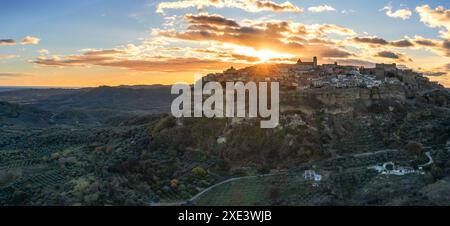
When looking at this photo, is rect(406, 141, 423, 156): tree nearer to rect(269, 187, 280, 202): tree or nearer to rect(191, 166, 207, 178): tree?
rect(269, 187, 280, 202): tree

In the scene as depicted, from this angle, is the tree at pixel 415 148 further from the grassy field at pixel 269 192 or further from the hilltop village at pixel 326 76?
the hilltop village at pixel 326 76

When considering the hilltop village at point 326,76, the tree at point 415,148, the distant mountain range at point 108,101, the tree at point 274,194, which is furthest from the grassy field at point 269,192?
the distant mountain range at point 108,101

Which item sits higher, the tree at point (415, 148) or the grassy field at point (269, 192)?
the tree at point (415, 148)

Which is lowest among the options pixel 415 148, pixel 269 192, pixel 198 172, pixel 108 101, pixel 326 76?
pixel 269 192

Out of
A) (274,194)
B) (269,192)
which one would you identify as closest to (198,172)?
(269,192)

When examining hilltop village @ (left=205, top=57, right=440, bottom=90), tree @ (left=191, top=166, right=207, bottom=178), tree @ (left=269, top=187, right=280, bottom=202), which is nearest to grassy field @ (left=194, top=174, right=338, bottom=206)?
tree @ (left=269, top=187, right=280, bottom=202)

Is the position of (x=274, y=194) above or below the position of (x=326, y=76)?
below

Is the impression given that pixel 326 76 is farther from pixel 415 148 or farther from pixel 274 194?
pixel 274 194
